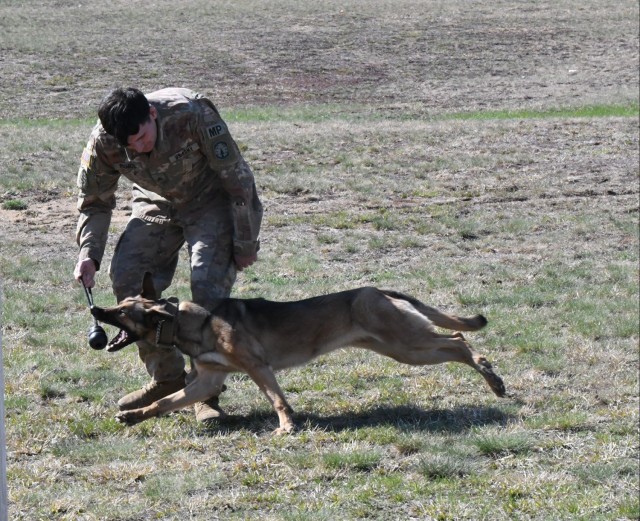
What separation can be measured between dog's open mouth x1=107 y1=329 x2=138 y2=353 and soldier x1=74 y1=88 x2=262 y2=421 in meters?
0.38

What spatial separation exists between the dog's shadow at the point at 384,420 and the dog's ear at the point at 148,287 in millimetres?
867

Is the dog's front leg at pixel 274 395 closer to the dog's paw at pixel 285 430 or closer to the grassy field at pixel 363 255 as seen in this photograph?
the dog's paw at pixel 285 430

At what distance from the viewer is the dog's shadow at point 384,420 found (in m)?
6.33

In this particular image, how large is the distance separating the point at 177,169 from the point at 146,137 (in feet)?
1.74

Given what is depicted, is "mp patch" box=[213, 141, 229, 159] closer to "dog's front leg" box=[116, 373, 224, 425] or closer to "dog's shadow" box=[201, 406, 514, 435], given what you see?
"dog's front leg" box=[116, 373, 224, 425]

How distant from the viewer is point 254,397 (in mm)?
7039

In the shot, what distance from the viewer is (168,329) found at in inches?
255

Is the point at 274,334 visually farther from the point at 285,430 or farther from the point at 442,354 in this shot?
the point at 442,354

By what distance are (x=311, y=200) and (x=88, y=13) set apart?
4.08 meters

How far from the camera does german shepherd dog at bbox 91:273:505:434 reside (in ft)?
20.9

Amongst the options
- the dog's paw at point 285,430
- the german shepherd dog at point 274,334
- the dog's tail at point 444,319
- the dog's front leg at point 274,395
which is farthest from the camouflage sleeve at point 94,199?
the dog's tail at point 444,319

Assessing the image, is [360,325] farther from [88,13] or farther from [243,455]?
[88,13]

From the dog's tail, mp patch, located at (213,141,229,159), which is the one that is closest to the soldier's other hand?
mp patch, located at (213,141,229,159)

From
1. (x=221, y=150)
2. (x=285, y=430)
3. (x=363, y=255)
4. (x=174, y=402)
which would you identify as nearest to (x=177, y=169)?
(x=221, y=150)
